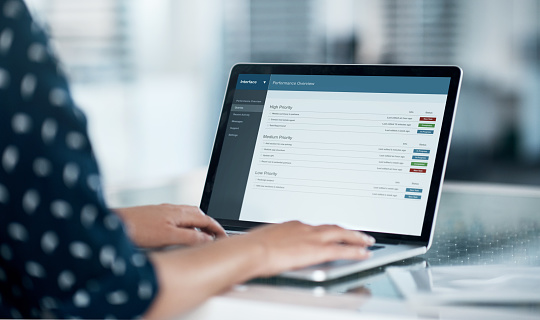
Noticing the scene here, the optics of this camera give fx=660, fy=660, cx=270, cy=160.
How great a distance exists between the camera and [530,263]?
0.82 meters

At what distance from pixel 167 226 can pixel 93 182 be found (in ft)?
0.99

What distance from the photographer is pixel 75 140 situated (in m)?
0.58

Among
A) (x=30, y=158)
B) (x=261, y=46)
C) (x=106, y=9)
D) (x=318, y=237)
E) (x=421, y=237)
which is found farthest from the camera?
(x=261, y=46)

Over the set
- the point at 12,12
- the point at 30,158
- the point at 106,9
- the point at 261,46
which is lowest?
the point at 261,46

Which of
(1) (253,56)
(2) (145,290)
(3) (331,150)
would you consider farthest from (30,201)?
(1) (253,56)

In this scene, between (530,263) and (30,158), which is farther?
(530,263)

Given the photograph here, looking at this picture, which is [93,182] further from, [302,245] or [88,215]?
[302,245]

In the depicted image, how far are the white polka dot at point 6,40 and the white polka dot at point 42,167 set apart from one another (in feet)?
0.36

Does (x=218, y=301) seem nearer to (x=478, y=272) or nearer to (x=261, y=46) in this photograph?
(x=478, y=272)

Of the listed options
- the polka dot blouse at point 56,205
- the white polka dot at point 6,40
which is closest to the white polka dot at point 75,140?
the polka dot blouse at point 56,205

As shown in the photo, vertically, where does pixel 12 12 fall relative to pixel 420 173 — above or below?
above

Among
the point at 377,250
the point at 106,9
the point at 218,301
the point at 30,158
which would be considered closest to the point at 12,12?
the point at 30,158

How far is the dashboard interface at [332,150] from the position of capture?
35.9 inches

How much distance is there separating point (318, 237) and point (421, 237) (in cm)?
20
